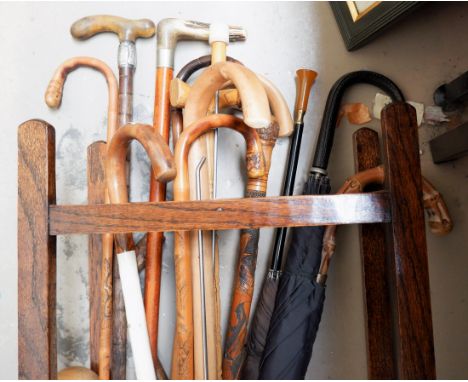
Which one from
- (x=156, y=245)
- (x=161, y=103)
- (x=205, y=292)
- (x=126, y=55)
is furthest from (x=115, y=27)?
(x=205, y=292)

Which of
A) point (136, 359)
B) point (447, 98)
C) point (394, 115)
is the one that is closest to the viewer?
point (394, 115)

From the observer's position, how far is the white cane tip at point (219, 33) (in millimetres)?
665

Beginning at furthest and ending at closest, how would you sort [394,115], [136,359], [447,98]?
1. [447,98]
2. [136,359]
3. [394,115]

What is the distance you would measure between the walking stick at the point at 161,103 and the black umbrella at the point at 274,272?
6.4 inches

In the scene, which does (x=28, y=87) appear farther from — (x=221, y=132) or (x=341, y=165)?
(x=341, y=165)

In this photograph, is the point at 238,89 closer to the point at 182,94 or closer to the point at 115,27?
the point at 182,94

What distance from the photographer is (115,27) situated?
2.32ft

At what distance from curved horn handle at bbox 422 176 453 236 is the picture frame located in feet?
0.98

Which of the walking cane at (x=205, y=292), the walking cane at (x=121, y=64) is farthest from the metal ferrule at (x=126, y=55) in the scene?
the walking cane at (x=205, y=292)

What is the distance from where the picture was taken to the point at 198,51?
741 mm

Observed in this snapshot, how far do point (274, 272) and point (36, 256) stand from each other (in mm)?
390

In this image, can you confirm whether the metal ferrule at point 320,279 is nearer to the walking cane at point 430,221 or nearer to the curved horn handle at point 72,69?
the walking cane at point 430,221

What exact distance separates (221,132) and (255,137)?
179 mm

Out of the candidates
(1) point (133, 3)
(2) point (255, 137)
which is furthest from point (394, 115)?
(1) point (133, 3)
